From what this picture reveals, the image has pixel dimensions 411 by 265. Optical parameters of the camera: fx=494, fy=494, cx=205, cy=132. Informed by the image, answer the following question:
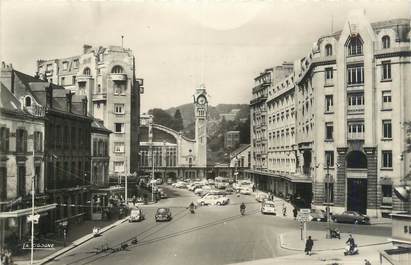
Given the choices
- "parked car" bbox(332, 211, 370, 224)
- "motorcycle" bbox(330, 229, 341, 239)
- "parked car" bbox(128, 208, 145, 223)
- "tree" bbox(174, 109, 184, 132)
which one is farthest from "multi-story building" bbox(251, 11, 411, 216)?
"tree" bbox(174, 109, 184, 132)

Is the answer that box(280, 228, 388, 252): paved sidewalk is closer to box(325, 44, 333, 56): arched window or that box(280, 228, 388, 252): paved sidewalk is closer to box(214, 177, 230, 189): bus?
box(325, 44, 333, 56): arched window

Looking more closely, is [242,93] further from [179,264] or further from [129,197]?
[129,197]

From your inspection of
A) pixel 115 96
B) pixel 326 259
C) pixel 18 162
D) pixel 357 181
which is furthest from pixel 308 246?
pixel 115 96

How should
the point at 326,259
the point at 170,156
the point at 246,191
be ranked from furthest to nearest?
the point at 170,156
the point at 246,191
the point at 326,259

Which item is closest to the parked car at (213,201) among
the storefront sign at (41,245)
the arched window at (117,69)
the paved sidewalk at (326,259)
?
the arched window at (117,69)

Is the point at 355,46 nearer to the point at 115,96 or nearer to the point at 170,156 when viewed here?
the point at 115,96

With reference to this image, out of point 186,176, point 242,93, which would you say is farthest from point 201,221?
point 186,176

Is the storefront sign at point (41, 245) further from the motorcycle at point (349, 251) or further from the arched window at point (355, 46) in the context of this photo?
the arched window at point (355, 46)
